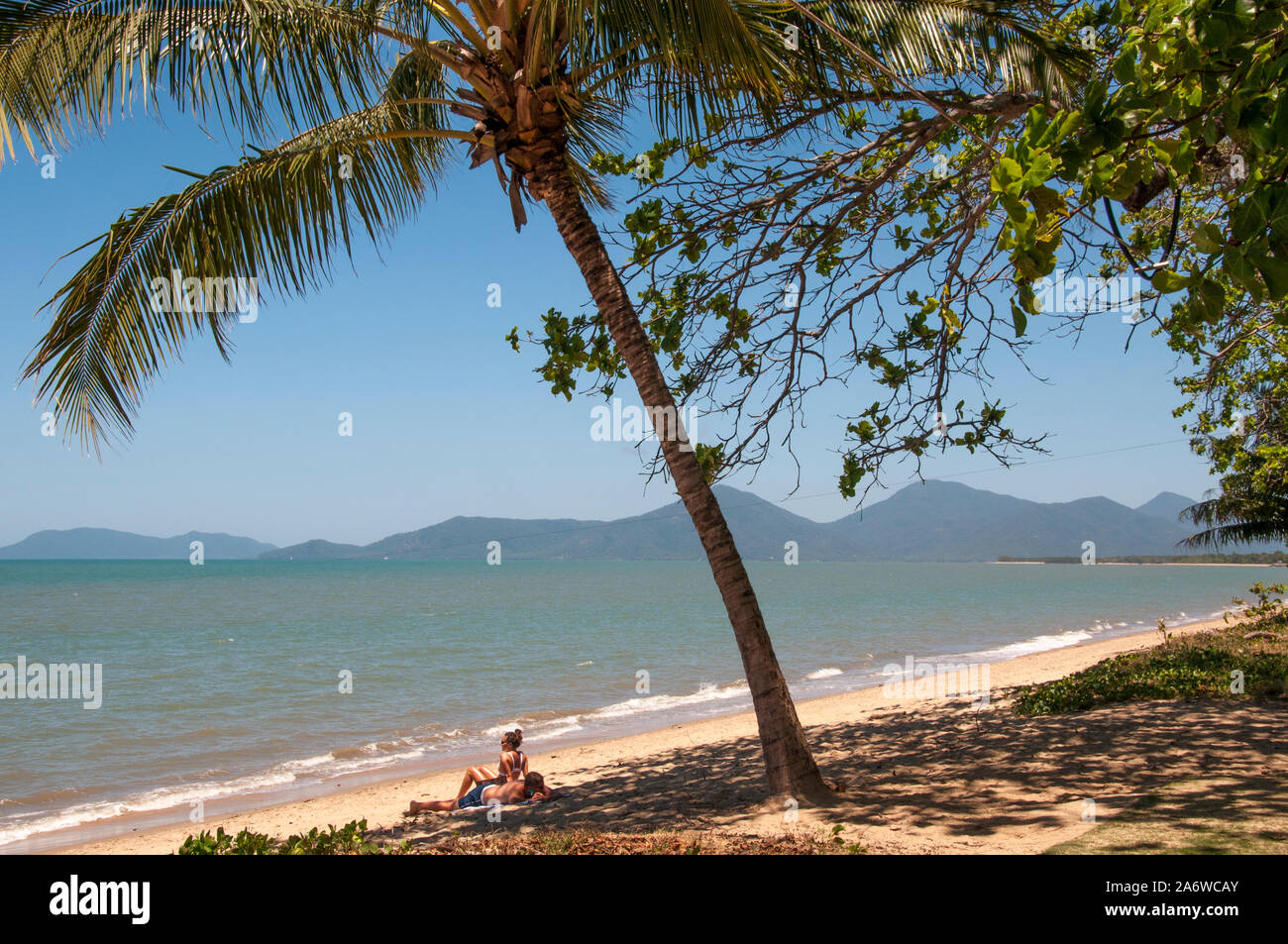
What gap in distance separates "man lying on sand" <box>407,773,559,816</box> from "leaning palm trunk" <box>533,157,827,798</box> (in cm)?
324

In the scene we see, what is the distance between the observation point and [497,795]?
8.41 m

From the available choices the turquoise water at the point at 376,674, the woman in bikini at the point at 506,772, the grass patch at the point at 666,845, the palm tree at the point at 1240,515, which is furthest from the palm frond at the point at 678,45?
the palm tree at the point at 1240,515

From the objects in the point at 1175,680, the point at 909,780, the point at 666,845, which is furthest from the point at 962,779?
the point at 1175,680

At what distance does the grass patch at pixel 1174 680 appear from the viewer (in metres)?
8.60

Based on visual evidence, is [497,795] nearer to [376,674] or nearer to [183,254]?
[183,254]

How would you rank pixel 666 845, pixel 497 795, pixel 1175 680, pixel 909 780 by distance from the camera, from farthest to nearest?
pixel 1175 680
pixel 497 795
pixel 909 780
pixel 666 845

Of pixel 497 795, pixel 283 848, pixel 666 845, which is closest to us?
pixel 283 848

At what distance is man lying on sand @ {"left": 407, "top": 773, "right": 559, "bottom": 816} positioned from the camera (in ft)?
27.5

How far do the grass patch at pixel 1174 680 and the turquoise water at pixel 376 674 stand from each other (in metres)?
7.12

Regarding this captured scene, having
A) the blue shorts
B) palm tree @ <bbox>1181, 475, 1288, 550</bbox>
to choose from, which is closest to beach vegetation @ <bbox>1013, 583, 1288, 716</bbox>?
palm tree @ <bbox>1181, 475, 1288, 550</bbox>

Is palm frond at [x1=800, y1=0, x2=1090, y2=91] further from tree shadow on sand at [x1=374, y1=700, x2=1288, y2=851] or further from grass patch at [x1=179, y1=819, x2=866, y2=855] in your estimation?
grass patch at [x1=179, y1=819, x2=866, y2=855]

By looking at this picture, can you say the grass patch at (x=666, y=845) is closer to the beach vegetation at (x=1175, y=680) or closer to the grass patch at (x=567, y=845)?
the grass patch at (x=567, y=845)

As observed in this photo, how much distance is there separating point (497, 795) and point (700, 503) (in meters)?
4.36

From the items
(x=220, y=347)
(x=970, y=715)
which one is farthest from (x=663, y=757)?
(x=220, y=347)
